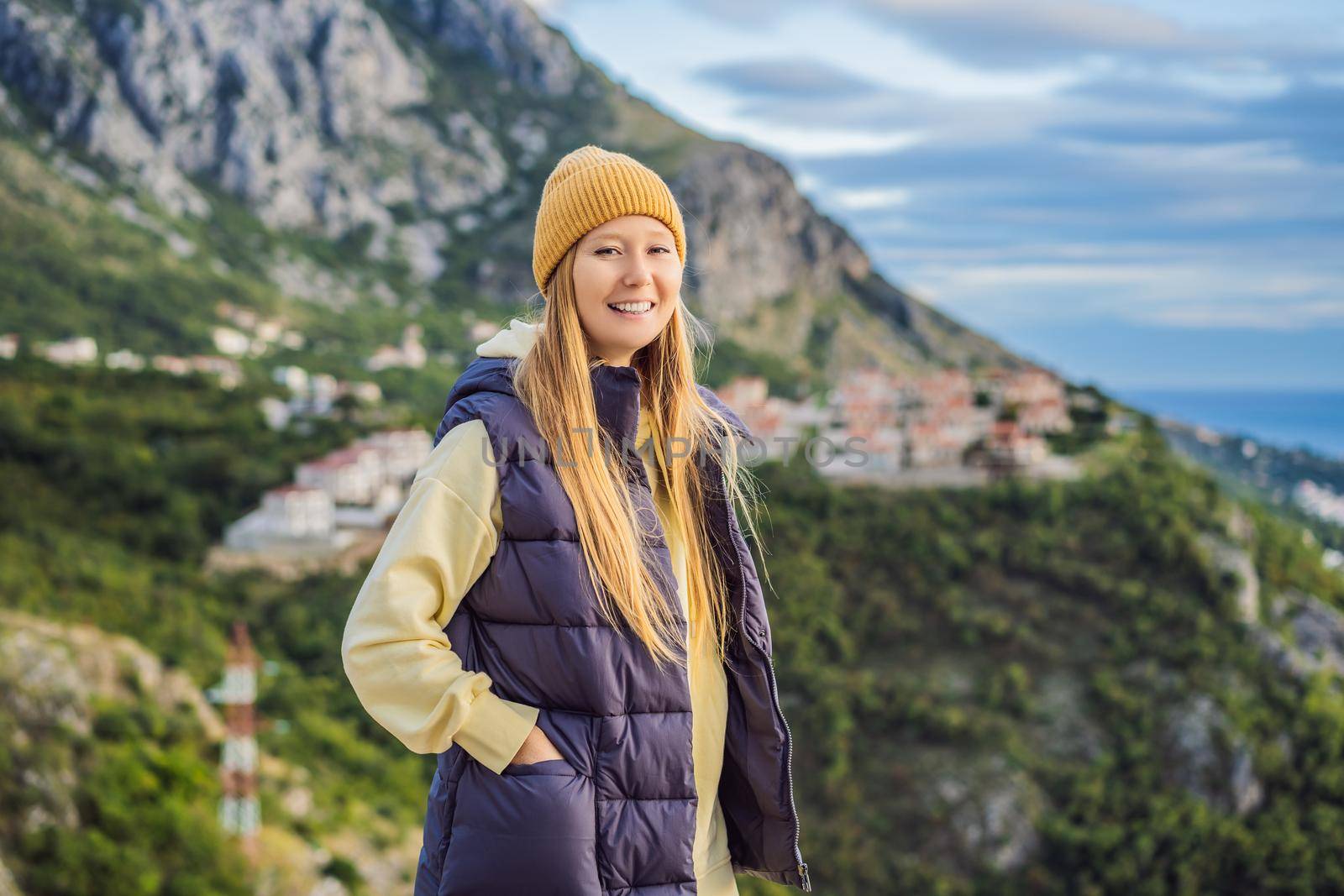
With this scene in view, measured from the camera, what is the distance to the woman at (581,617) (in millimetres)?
1130

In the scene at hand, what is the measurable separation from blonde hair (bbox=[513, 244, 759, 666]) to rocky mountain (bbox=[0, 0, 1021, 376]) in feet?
136

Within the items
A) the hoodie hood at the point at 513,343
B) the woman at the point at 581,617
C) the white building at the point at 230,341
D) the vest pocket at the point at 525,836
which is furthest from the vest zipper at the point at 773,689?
the white building at the point at 230,341

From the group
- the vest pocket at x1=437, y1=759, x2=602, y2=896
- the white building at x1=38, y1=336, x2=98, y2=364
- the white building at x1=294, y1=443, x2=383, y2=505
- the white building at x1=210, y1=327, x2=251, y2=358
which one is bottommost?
the white building at x1=294, y1=443, x2=383, y2=505

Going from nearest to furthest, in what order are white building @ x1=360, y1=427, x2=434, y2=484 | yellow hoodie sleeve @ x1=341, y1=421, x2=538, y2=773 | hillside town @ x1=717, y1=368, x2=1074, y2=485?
yellow hoodie sleeve @ x1=341, y1=421, x2=538, y2=773 < white building @ x1=360, y1=427, x2=434, y2=484 < hillside town @ x1=717, y1=368, x2=1074, y2=485

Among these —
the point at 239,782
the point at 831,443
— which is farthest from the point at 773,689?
the point at 831,443

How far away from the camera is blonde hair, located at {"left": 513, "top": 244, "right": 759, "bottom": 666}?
1.20m

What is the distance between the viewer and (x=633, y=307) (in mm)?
1320

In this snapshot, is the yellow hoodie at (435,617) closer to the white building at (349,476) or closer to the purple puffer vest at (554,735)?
the purple puffer vest at (554,735)

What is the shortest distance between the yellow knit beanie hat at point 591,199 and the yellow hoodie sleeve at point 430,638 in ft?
1.04

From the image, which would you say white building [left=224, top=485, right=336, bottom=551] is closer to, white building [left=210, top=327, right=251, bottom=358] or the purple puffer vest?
white building [left=210, top=327, right=251, bottom=358]

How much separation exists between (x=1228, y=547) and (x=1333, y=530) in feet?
28.1

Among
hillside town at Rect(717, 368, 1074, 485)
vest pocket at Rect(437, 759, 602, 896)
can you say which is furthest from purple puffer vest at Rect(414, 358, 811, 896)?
hillside town at Rect(717, 368, 1074, 485)

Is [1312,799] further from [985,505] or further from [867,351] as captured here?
[867,351]

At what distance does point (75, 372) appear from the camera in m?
27.1
